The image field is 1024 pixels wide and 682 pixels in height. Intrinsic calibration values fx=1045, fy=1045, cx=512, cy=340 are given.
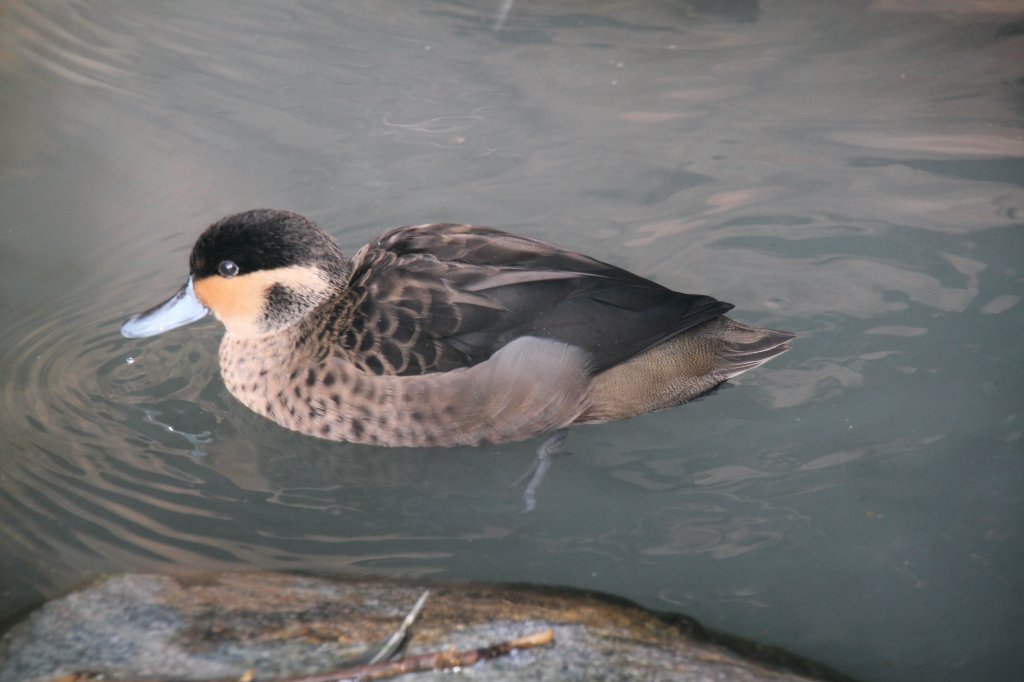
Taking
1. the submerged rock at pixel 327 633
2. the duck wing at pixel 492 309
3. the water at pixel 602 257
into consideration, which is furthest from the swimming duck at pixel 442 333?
the submerged rock at pixel 327 633

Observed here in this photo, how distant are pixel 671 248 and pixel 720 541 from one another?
191 centimetres

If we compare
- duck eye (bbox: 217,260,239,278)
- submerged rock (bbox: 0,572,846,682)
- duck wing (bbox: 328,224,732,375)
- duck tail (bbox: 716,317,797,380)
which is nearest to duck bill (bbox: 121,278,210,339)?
duck eye (bbox: 217,260,239,278)

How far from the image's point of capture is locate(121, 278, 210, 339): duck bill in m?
4.30

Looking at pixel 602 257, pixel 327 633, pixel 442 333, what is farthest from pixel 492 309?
pixel 327 633

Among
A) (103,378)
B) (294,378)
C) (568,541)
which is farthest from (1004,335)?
(103,378)

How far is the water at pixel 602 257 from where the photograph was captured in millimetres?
3572

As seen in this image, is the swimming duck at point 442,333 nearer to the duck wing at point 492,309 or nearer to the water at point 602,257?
the duck wing at point 492,309

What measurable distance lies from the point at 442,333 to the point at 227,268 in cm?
94

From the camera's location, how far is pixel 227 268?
4.14m

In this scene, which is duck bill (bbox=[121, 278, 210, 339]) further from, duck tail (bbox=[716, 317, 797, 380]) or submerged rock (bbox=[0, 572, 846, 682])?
duck tail (bbox=[716, 317, 797, 380])

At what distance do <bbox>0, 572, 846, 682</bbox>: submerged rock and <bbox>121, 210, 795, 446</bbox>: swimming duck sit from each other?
2.70 ft

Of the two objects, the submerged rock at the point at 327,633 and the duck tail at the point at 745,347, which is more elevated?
the duck tail at the point at 745,347

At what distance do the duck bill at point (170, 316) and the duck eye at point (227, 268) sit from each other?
22 cm

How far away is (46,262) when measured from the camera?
518cm
